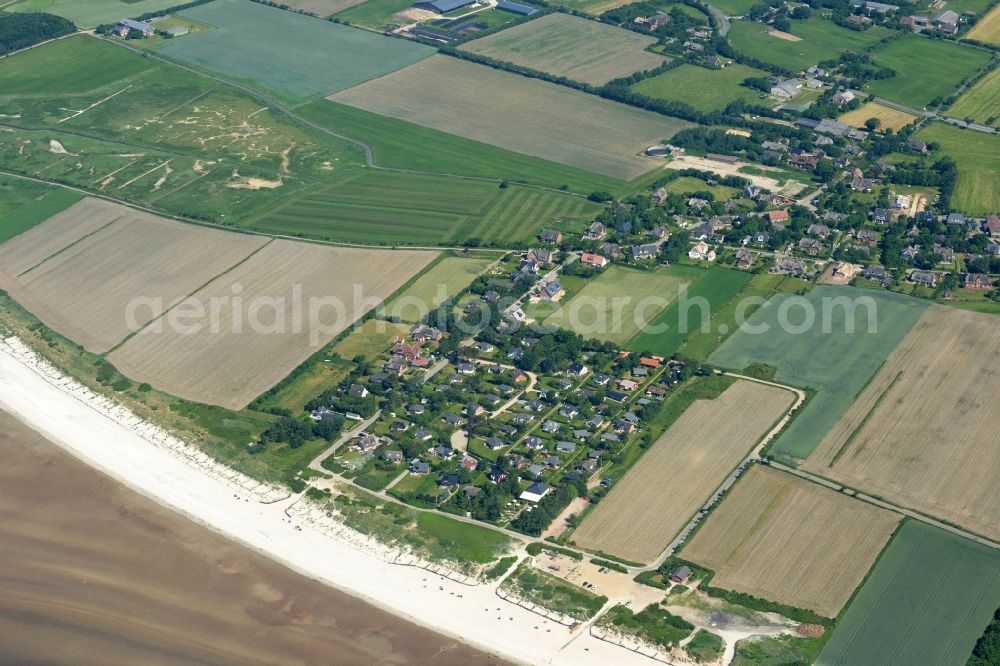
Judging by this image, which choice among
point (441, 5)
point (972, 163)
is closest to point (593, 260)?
point (972, 163)

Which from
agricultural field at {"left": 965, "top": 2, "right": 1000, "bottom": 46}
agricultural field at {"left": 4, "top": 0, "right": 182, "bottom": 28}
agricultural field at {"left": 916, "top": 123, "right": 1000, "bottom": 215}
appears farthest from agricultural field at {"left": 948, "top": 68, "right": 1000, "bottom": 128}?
agricultural field at {"left": 4, "top": 0, "right": 182, "bottom": 28}

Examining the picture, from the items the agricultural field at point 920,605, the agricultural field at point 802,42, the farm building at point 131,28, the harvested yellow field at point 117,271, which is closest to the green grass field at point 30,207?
the harvested yellow field at point 117,271

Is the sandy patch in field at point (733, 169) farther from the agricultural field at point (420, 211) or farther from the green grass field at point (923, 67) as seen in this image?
the green grass field at point (923, 67)

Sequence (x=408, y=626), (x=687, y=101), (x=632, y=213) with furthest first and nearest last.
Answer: (x=687, y=101) → (x=632, y=213) → (x=408, y=626)

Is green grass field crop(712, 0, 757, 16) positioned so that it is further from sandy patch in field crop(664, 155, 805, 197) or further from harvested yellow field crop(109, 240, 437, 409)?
harvested yellow field crop(109, 240, 437, 409)

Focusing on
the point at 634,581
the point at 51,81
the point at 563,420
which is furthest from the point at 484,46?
the point at 634,581

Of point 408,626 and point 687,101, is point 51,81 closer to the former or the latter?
point 687,101
